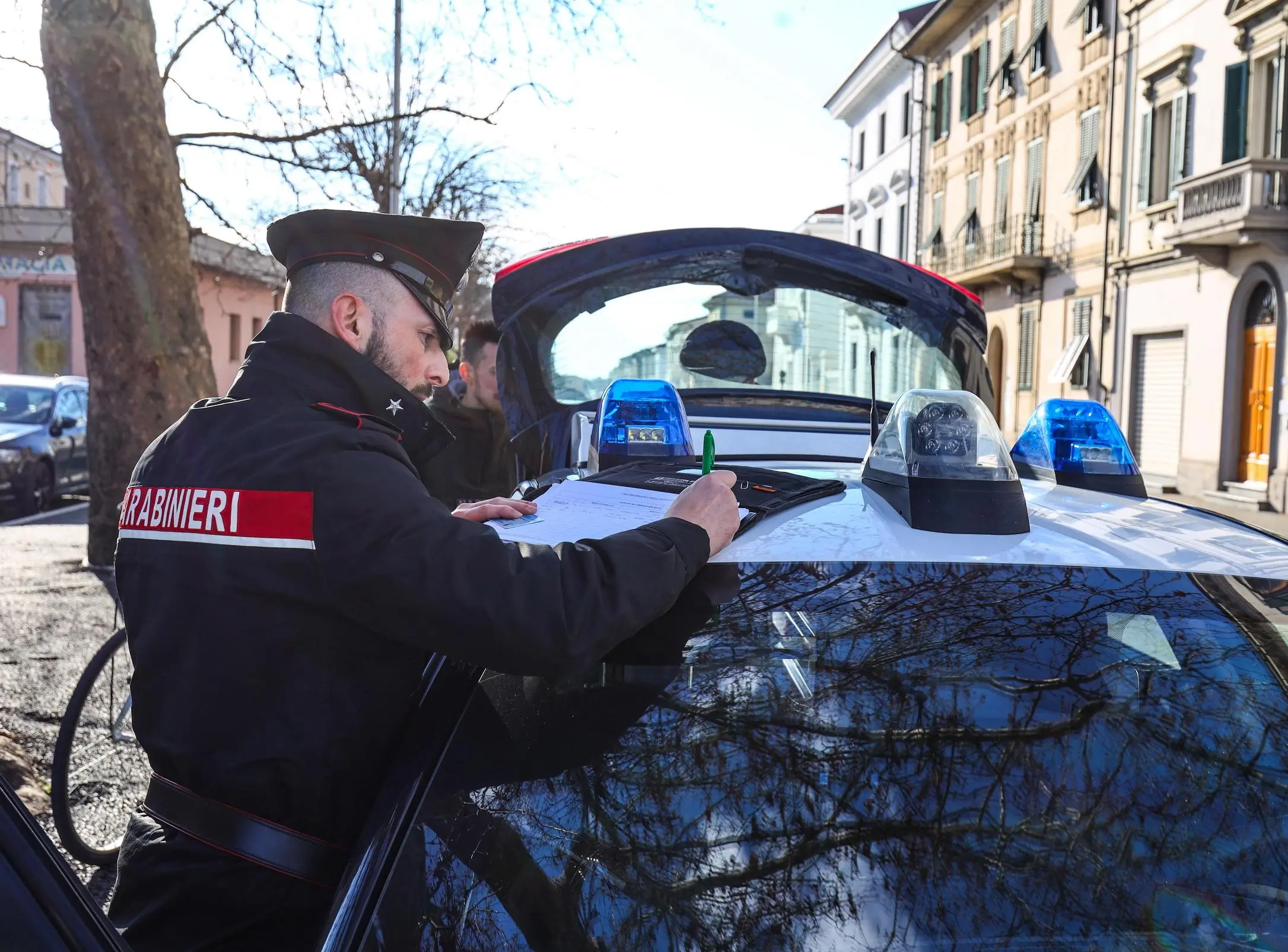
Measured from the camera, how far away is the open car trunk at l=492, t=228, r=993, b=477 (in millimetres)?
3785

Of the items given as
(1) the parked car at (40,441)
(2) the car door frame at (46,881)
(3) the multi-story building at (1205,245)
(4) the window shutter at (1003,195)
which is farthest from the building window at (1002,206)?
(2) the car door frame at (46,881)

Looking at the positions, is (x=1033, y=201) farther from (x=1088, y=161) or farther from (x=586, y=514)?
(x=586, y=514)

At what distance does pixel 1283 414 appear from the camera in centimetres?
1822

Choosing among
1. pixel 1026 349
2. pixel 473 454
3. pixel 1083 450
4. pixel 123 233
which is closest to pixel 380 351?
pixel 1083 450

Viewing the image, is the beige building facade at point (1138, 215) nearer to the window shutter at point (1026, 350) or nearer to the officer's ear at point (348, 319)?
the window shutter at point (1026, 350)

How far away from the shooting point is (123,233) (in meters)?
8.28

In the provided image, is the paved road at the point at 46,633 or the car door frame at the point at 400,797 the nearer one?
the car door frame at the point at 400,797

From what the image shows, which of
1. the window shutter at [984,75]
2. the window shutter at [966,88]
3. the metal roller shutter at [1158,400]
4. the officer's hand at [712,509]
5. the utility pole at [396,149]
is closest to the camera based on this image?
the officer's hand at [712,509]

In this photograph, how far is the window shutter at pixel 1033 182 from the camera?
28078mm

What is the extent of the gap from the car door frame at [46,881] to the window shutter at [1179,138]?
2297cm

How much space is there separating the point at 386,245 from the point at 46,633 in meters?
6.47

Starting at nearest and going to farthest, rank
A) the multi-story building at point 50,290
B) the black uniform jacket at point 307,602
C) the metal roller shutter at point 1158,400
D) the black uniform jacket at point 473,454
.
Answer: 1. the black uniform jacket at point 307,602
2. the black uniform jacket at point 473,454
3. the metal roller shutter at point 1158,400
4. the multi-story building at point 50,290

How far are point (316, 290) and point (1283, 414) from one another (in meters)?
19.0

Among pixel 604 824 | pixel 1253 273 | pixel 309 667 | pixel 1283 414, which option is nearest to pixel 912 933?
pixel 604 824
